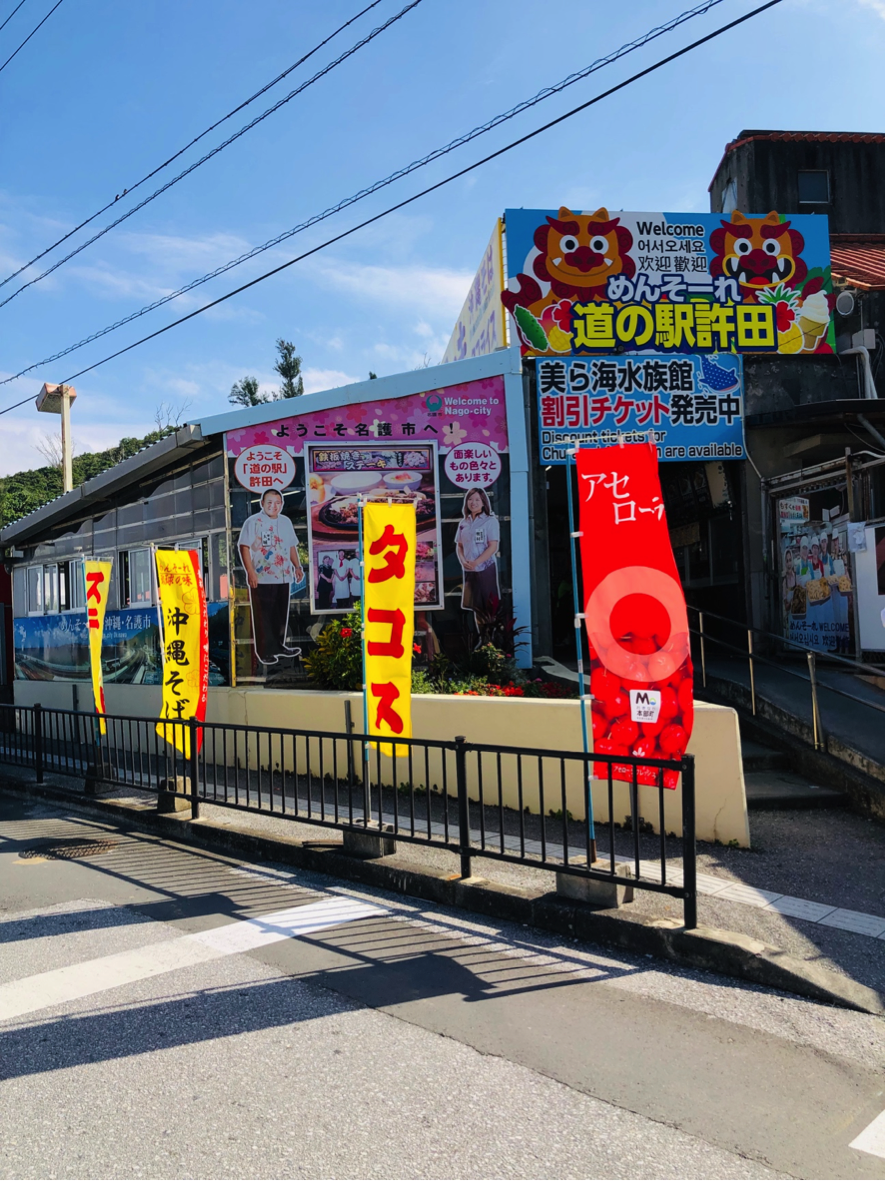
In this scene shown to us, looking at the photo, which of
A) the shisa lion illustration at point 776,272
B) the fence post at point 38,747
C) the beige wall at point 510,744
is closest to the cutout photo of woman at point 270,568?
the beige wall at point 510,744

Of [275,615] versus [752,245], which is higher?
[752,245]

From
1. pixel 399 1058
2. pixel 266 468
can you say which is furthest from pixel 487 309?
pixel 399 1058

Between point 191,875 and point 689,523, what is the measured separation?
12384 millimetres

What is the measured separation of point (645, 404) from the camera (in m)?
13.2

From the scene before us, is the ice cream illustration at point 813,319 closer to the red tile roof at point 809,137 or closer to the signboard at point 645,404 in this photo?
the signboard at point 645,404

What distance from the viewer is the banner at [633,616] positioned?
18.6 feet

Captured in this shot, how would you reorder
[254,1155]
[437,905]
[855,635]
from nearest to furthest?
[254,1155] < [437,905] < [855,635]

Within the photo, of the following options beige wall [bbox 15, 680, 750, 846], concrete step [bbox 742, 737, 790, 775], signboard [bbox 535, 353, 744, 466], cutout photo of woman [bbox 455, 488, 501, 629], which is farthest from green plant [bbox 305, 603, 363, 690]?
concrete step [bbox 742, 737, 790, 775]

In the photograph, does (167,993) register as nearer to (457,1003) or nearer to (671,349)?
(457,1003)

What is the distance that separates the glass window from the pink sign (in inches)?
398

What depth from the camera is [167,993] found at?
4844 millimetres

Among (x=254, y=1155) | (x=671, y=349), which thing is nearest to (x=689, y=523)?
(x=671, y=349)

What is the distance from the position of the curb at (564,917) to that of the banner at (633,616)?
94cm

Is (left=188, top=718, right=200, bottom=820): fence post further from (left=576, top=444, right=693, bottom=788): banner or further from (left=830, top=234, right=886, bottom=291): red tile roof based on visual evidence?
(left=830, top=234, right=886, bottom=291): red tile roof
